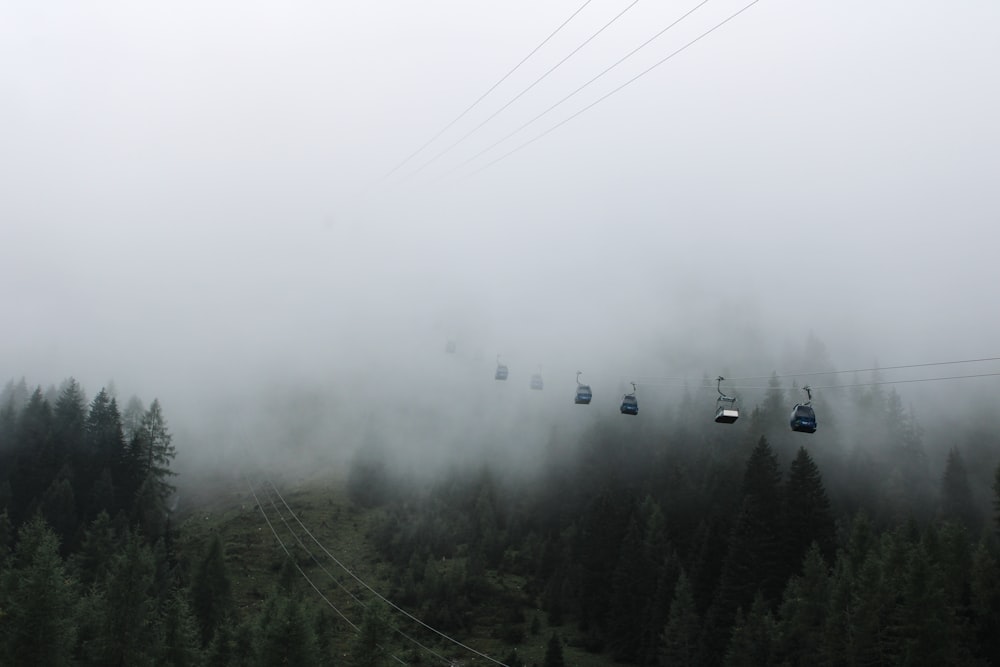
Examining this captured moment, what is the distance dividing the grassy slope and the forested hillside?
60 centimetres

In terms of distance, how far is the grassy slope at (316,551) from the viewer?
11450cm

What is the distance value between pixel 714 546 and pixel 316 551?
7438cm

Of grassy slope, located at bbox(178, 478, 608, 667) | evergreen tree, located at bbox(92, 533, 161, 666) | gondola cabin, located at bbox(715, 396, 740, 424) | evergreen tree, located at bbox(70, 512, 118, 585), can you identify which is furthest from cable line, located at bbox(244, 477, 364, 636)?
gondola cabin, located at bbox(715, 396, 740, 424)

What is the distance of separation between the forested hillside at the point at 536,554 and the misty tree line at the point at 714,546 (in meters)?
0.38

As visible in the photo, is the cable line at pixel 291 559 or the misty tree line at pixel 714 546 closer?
the misty tree line at pixel 714 546

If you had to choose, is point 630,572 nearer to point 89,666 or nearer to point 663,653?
point 663,653

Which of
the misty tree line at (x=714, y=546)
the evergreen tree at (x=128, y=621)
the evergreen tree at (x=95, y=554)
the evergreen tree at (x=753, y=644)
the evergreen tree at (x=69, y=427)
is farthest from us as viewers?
the evergreen tree at (x=69, y=427)

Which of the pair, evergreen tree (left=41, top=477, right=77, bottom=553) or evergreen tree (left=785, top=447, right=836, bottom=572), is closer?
evergreen tree (left=785, top=447, right=836, bottom=572)

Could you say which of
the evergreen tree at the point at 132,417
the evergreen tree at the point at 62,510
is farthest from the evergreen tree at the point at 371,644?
the evergreen tree at the point at 132,417

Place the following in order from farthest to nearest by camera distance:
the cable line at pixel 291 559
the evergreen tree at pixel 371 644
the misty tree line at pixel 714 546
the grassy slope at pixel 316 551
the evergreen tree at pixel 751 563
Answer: the cable line at pixel 291 559, the grassy slope at pixel 316 551, the evergreen tree at pixel 751 563, the misty tree line at pixel 714 546, the evergreen tree at pixel 371 644

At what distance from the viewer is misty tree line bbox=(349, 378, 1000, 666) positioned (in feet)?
249

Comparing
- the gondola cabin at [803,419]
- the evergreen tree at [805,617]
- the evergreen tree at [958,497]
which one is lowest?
the evergreen tree at [805,617]

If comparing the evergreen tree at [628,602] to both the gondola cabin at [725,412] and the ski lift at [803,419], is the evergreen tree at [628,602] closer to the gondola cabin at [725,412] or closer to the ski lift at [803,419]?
the gondola cabin at [725,412]

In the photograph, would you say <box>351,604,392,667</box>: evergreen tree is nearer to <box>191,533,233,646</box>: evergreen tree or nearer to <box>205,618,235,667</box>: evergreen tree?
<box>205,618,235,667</box>: evergreen tree
